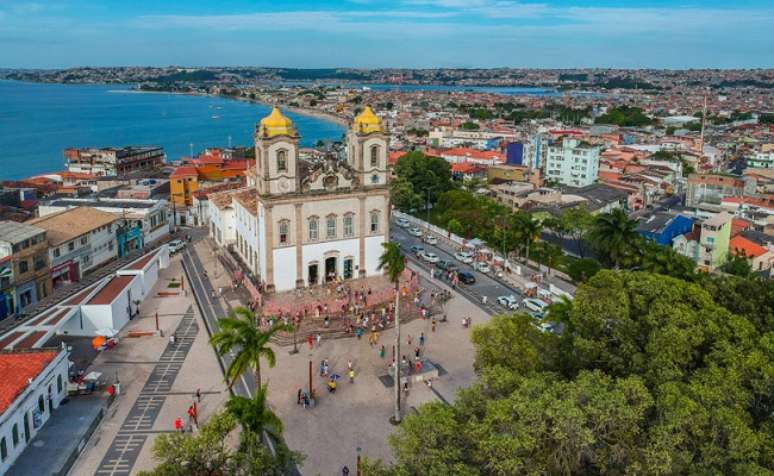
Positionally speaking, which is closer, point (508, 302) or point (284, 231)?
point (284, 231)

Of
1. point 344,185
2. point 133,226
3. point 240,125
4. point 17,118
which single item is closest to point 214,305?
point 344,185

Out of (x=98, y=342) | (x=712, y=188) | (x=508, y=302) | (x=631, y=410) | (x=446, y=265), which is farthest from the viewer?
(x=712, y=188)

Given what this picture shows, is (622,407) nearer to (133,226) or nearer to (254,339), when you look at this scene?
(254,339)

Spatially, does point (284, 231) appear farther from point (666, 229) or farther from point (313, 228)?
point (666, 229)

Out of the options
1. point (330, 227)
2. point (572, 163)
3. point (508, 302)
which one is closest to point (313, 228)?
point (330, 227)

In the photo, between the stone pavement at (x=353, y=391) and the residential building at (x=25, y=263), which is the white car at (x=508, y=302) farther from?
the residential building at (x=25, y=263)
